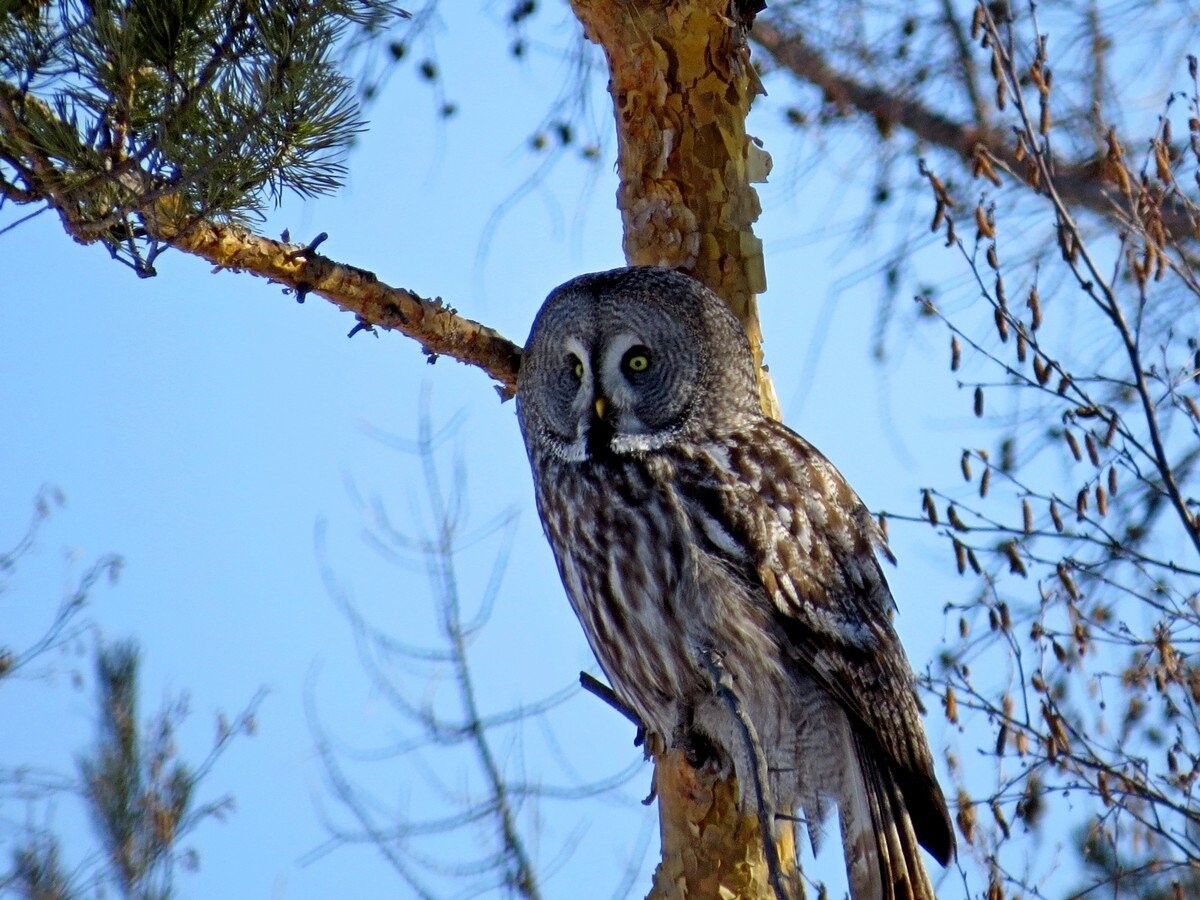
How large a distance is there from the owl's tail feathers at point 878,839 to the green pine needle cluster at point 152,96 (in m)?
1.56

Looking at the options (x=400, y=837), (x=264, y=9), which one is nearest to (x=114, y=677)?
(x=400, y=837)

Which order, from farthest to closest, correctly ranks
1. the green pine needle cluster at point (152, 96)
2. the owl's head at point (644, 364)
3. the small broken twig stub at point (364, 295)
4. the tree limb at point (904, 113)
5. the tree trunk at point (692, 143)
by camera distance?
the tree limb at point (904, 113) < the tree trunk at point (692, 143) < the owl's head at point (644, 364) < the small broken twig stub at point (364, 295) < the green pine needle cluster at point (152, 96)

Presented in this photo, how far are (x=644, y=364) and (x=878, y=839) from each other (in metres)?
1.06

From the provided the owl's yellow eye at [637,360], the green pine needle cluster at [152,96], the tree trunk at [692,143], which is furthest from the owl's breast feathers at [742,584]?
the green pine needle cluster at [152,96]

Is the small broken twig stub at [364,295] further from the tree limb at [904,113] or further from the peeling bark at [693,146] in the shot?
the tree limb at [904,113]

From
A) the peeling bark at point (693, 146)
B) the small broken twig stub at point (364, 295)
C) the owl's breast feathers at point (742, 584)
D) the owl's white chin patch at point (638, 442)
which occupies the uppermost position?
the peeling bark at point (693, 146)

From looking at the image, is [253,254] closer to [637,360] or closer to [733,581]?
[637,360]

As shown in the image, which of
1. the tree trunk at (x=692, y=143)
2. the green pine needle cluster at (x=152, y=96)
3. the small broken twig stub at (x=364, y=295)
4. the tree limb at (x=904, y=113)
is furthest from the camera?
the tree limb at (x=904, y=113)

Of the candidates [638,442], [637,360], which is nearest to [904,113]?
[637,360]

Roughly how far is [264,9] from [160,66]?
0.62 ft

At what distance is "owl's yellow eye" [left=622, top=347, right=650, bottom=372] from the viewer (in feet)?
9.94

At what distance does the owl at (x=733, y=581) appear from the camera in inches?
105

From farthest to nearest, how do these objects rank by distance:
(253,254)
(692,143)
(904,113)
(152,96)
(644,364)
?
(904,113) < (692,143) < (644,364) < (253,254) < (152,96)

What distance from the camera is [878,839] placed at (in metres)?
2.71
